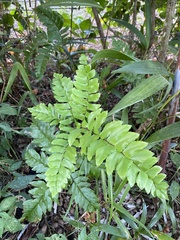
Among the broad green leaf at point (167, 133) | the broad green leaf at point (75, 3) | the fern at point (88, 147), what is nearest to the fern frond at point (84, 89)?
the fern at point (88, 147)

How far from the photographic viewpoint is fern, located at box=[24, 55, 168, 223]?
53 cm

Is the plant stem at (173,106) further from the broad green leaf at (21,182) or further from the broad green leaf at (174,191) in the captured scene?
the broad green leaf at (21,182)

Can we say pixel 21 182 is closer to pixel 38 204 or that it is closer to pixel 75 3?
pixel 38 204

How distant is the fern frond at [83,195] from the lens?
2.38 feet

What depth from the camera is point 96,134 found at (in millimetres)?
598

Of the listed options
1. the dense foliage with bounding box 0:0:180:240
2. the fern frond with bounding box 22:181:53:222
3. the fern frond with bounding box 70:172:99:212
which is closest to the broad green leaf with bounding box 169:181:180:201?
the dense foliage with bounding box 0:0:180:240

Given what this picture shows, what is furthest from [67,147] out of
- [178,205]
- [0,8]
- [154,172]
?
[0,8]

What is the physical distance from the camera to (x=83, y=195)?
28.9 inches

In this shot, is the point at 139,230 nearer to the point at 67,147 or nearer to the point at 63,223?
the point at 63,223

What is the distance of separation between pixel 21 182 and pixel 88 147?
0.32 meters

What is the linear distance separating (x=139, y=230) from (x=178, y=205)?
0.65 feet

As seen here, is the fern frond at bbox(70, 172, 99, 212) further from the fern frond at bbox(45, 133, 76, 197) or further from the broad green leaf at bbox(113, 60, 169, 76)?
the broad green leaf at bbox(113, 60, 169, 76)

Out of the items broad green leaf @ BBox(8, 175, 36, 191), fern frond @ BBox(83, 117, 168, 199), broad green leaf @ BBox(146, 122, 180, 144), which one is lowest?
broad green leaf @ BBox(8, 175, 36, 191)

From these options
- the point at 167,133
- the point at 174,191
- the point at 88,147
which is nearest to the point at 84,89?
the point at 88,147
